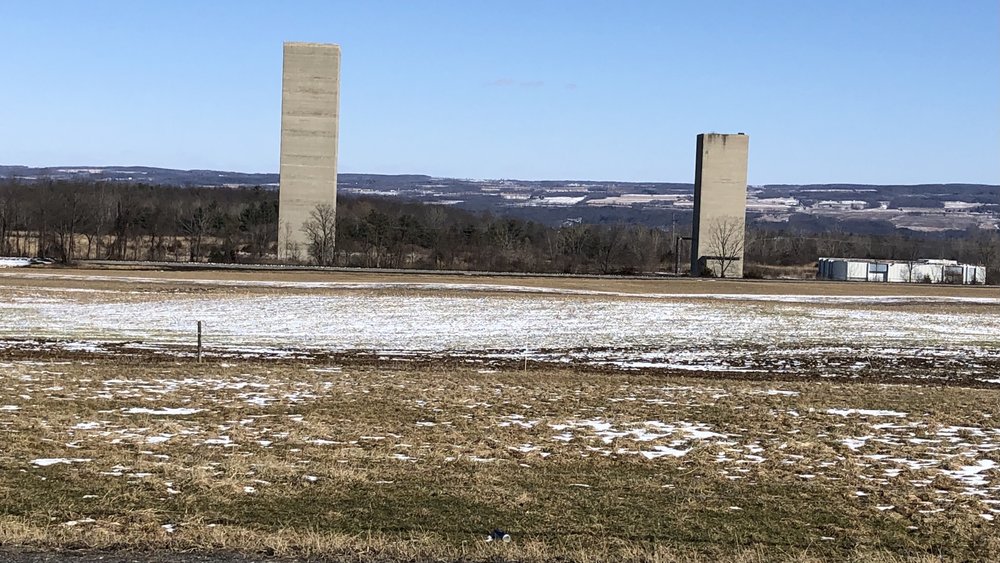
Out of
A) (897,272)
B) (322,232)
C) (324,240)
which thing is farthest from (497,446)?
(897,272)

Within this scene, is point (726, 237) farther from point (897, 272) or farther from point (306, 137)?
point (306, 137)

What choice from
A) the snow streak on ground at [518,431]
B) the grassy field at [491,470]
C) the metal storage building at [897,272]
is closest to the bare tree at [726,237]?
the metal storage building at [897,272]

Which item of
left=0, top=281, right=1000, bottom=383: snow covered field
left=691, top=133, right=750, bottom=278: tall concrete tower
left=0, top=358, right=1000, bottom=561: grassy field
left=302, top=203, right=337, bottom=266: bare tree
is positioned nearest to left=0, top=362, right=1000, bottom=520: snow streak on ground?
left=0, top=358, right=1000, bottom=561: grassy field

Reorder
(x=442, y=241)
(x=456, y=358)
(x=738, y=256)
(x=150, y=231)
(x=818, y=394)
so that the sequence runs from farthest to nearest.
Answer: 1. (x=150, y=231)
2. (x=442, y=241)
3. (x=738, y=256)
4. (x=456, y=358)
5. (x=818, y=394)

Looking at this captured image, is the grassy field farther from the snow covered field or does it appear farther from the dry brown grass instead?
the dry brown grass

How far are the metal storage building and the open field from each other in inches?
3109

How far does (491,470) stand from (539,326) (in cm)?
2638

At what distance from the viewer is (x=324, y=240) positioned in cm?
9300

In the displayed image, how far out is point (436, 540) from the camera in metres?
9.50

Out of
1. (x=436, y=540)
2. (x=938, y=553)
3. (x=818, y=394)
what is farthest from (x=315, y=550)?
(x=818, y=394)

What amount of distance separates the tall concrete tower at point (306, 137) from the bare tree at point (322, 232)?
269mm

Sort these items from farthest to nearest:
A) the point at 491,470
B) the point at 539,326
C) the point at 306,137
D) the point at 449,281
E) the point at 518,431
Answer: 1. the point at 306,137
2. the point at 449,281
3. the point at 539,326
4. the point at 518,431
5. the point at 491,470

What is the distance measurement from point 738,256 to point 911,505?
90.4 meters

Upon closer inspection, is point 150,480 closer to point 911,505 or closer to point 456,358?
point 911,505
